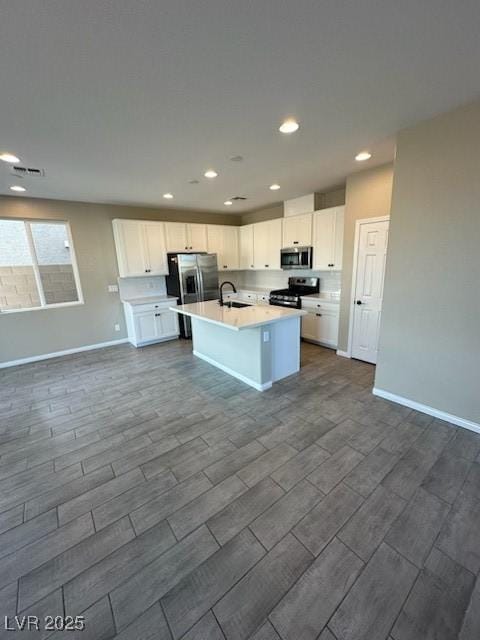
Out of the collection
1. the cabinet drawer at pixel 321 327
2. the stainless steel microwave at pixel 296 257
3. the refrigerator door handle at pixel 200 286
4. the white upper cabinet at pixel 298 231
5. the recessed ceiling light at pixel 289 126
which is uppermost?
the recessed ceiling light at pixel 289 126

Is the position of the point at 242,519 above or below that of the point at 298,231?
below

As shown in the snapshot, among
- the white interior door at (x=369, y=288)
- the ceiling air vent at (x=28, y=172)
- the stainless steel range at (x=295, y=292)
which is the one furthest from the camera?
the stainless steel range at (x=295, y=292)

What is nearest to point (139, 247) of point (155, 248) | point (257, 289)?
point (155, 248)

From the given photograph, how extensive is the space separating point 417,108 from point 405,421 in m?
2.73

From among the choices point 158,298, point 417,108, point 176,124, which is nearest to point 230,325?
point 176,124

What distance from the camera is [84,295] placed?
4.84 metres

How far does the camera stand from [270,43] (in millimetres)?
1408

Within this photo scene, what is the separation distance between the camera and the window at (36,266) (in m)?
4.21

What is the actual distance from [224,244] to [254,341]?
11.9ft

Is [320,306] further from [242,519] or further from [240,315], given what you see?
[242,519]

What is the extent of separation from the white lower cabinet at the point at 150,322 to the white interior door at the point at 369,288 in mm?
3483

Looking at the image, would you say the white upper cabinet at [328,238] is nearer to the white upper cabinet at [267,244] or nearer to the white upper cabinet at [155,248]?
the white upper cabinet at [267,244]

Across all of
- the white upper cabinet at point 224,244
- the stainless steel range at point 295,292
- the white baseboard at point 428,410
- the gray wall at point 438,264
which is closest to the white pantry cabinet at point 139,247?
the white upper cabinet at point 224,244

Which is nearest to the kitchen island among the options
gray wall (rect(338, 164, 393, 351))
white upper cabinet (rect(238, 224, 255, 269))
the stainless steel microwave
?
gray wall (rect(338, 164, 393, 351))
